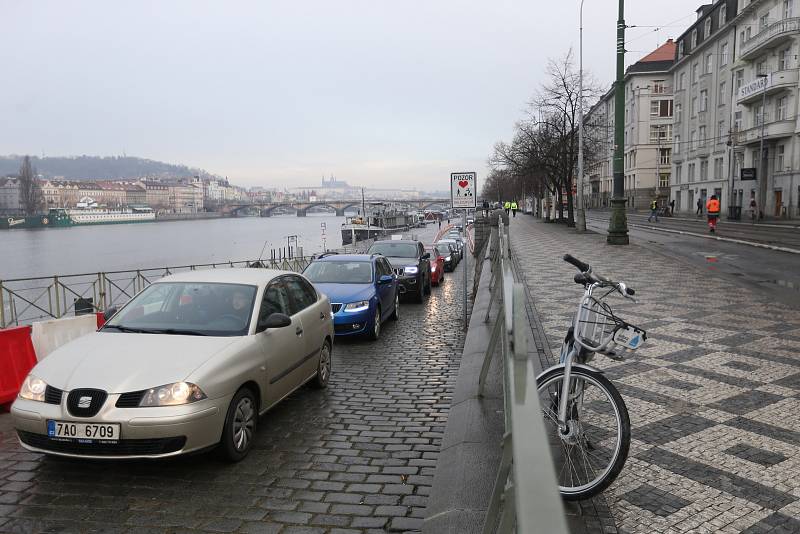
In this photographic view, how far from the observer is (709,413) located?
15.7 ft

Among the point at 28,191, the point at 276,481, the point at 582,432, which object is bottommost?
the point at 276,481

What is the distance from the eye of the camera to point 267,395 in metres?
5.46

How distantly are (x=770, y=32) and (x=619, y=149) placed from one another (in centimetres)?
2786

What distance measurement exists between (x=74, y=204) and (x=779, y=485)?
16584 cm

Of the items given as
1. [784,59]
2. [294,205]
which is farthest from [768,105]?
[294,205]

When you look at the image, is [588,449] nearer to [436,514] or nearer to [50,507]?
[436,514]

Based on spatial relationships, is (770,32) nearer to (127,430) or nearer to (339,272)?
(339,272)

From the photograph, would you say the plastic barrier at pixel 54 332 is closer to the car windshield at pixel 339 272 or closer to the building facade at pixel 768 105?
the car windshield at pixel 339 272

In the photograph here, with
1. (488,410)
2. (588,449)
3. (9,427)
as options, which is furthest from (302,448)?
(9,427)

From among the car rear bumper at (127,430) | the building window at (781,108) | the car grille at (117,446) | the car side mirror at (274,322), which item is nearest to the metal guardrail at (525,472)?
the car rear bumper at (127,430)

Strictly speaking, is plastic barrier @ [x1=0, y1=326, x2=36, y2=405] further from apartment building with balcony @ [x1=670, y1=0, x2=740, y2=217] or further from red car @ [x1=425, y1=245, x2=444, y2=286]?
apartment building with balcony @ [x1=670, y1=0, x2=740, y2=217]

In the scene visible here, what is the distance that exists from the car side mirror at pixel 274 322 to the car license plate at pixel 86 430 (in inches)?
61.2

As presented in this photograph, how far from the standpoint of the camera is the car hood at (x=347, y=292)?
10242 millimetres

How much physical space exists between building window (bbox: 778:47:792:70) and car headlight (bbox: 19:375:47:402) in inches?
1912
